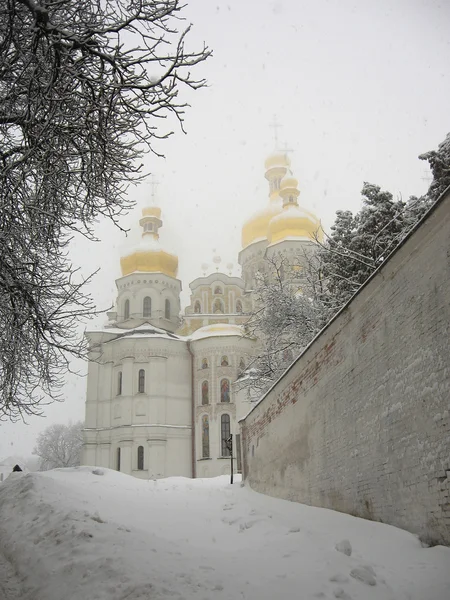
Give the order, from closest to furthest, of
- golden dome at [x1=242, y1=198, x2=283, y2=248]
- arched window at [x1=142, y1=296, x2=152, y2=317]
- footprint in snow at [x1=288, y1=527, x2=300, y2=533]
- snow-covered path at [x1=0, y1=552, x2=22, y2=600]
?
snow-covered path at [x1=0, y1=552, x2=22, y2=600] < footprint in snow at [x1=288, y1=527, x2=300, y2=533] < arched window at [x1=142, y1=296, x2=152, y2=317] < golden dome at [x1=242, y1=198, x2=283, y2=248]

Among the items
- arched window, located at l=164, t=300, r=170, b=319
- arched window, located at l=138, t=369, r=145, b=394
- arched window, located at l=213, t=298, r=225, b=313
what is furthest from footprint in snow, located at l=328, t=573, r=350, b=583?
arched window, located at l=213, t=298, r=225, b=313

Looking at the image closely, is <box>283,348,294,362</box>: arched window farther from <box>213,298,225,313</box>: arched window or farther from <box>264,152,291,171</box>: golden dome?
<box>264,152,291,171</box>: golden dome

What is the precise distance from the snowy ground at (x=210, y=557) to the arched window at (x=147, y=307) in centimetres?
3613

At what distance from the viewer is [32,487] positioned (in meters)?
10.9

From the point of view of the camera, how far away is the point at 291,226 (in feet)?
146

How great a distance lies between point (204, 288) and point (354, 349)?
40.8 m

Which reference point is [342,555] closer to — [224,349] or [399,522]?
[399,522]

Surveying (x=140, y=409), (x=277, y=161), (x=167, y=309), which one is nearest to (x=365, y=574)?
(x=140, y=409)

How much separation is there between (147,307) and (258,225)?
11937 mm

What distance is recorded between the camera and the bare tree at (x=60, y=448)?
210 ft

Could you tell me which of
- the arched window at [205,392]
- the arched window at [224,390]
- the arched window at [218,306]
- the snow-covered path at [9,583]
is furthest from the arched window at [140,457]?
the snow-covered path at [9,583]

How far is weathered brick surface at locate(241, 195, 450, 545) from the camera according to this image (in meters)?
6.20

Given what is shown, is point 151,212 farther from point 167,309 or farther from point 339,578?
point 339,578

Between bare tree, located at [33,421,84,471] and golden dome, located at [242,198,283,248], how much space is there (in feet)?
71.5
